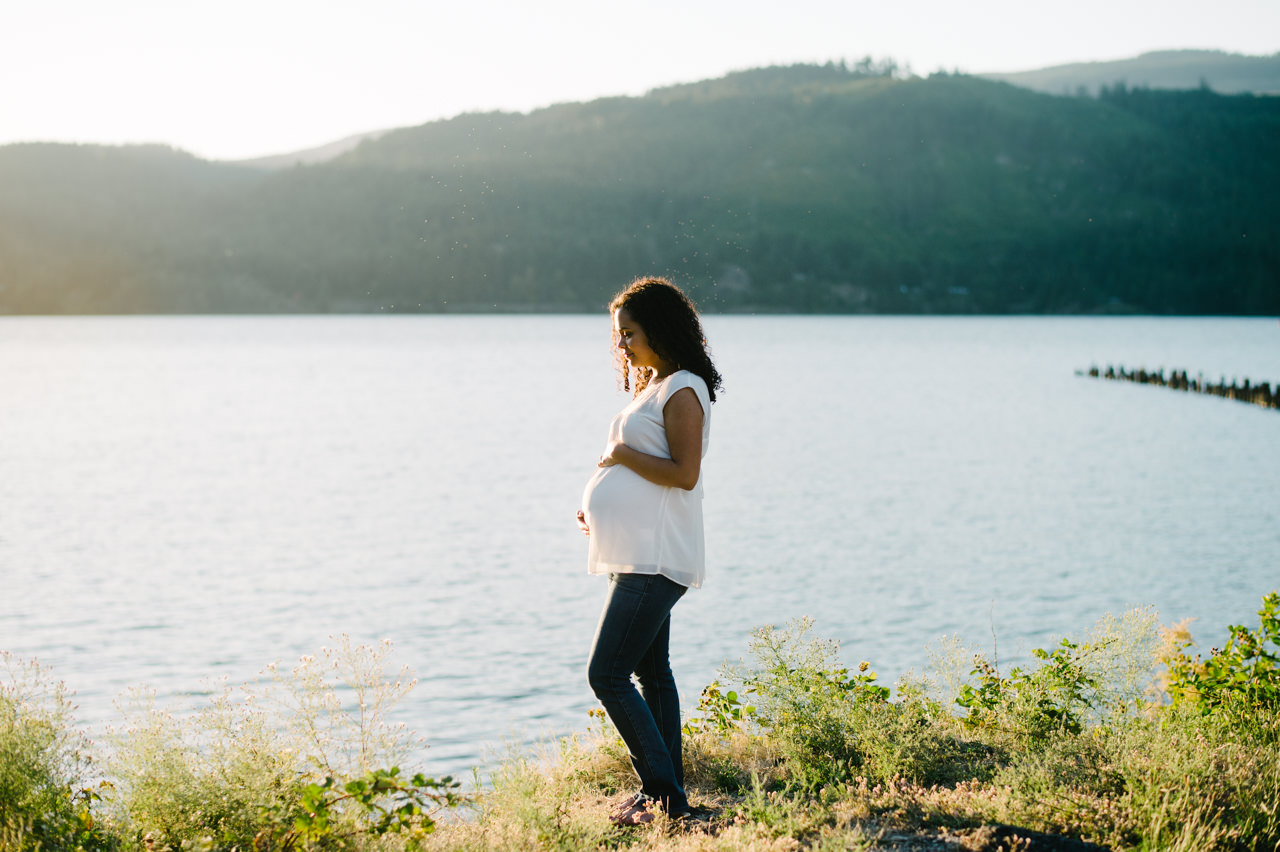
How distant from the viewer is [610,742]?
647 cm

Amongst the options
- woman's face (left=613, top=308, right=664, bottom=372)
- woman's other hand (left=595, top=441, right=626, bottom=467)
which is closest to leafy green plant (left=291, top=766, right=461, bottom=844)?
woman's other hand (left=595, top=441, right=626, bottom=467)

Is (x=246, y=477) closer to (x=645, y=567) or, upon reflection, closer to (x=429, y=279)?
(x=645, y=567)

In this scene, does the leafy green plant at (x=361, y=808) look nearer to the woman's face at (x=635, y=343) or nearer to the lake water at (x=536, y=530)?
the woman's face at (x=635, y=343)

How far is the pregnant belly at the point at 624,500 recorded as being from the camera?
15.7ft

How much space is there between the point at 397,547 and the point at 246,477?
1342 centimetres

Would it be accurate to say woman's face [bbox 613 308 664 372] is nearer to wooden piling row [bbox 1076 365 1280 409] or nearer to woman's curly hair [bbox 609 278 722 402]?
woman's curly hair [bbox 609 278 722 402]

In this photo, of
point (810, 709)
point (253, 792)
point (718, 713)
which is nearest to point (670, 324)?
point (810, 709)

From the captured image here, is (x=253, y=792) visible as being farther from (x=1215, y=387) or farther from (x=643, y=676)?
(x=1215, y=387)

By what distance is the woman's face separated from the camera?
4977mm

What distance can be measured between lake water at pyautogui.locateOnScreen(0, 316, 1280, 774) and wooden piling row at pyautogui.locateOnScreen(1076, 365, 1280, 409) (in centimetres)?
176

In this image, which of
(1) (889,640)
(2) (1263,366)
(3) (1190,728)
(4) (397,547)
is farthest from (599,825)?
(2) (1263,366)

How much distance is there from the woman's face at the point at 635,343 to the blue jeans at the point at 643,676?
95cm

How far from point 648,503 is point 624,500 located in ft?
0.34

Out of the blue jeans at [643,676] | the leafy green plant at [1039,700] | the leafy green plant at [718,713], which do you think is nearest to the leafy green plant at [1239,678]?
the leafy green plant at [1039,700]
